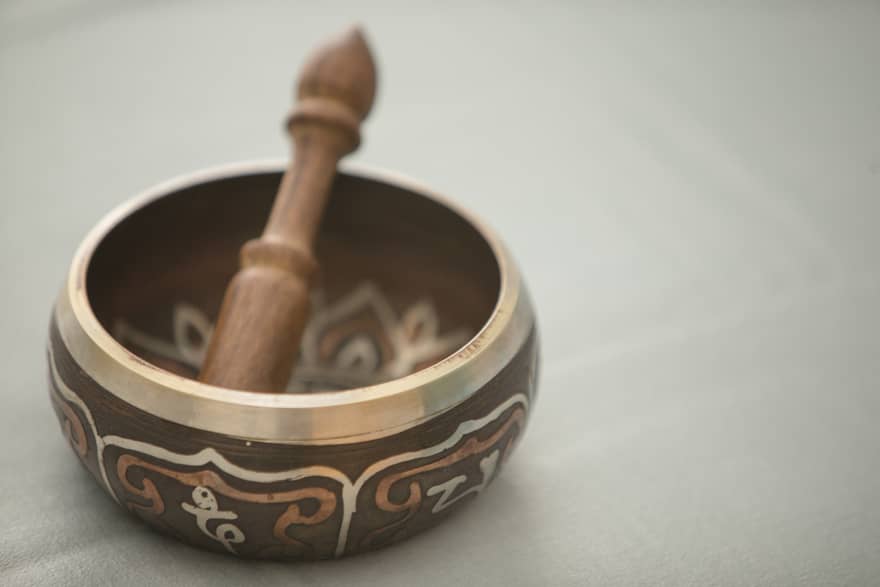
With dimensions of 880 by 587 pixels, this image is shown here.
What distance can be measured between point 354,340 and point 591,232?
1.40 feet

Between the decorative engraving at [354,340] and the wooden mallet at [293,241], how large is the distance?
0.17 meters

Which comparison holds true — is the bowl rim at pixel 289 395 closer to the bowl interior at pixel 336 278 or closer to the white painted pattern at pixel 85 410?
the white painted pattern at pixel 85 410

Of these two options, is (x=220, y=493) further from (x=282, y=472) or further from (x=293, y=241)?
(x=293, y=241)

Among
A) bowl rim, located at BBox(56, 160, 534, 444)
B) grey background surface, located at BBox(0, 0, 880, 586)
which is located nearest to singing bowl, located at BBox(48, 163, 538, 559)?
bowl rim, located at BBox(56, 160, 534, 444)

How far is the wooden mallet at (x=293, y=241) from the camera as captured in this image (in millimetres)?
1060

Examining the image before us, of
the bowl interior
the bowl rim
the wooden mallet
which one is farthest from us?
the bowl interior

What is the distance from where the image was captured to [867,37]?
6.84ft

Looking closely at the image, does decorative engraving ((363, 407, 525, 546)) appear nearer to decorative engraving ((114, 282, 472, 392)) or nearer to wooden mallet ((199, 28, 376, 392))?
wooden mallet ((199, 28, 376, 392))

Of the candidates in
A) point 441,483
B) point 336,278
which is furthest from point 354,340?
point 441,483

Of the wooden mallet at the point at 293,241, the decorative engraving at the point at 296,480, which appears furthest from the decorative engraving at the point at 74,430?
the wooden mallet at the point at 293,241

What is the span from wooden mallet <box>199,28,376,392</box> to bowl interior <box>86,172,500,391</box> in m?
0.09

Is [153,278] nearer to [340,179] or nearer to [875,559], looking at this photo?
[340,179]

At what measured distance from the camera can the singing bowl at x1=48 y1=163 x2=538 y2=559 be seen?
920 millimetres

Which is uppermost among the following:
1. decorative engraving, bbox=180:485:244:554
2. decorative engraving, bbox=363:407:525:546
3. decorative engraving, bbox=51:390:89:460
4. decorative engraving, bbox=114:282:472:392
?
decorative engraving, bbox=114:282:472:392
